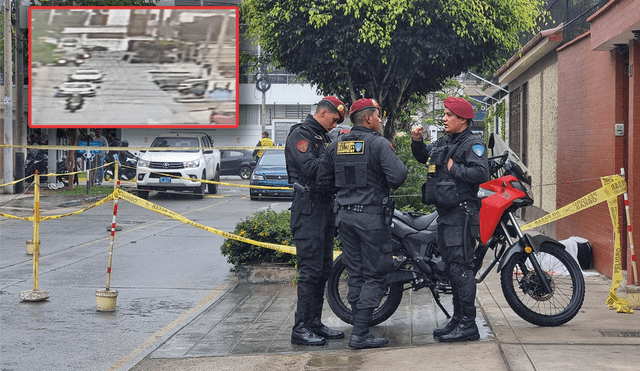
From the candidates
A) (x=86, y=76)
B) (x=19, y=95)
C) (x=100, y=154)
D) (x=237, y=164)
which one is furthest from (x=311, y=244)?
(x=237, y=164)

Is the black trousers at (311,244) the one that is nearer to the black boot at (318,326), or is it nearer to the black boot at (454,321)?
the black boot at (318,326)

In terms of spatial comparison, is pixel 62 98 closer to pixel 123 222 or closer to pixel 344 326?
pixel 123 222

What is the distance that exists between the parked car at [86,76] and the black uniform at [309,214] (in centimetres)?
1014

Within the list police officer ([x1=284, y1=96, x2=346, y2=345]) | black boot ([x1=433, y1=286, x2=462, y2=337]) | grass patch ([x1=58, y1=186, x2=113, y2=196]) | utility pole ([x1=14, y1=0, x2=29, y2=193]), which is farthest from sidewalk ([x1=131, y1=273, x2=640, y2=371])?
grass patch ([x1=58, y1=186, x2=113, y2=196])

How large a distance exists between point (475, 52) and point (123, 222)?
301 inches

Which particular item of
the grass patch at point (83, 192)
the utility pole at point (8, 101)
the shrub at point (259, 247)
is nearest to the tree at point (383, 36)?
the shrub at point (259, 247)

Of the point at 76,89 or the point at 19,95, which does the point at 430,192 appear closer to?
the point at 76,89

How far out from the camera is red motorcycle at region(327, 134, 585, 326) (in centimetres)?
649

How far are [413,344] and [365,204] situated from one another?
3.79 ft

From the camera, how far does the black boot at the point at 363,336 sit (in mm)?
6002

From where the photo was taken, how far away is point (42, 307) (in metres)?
7.96

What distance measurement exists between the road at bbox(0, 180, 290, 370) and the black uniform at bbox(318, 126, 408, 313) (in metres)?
1.82

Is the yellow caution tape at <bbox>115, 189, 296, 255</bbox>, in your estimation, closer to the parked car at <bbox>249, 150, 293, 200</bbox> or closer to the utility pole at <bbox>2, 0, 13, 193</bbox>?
the parked car at <bbox>249, 150, 293, 200</bbox>

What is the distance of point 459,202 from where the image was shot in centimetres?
621
